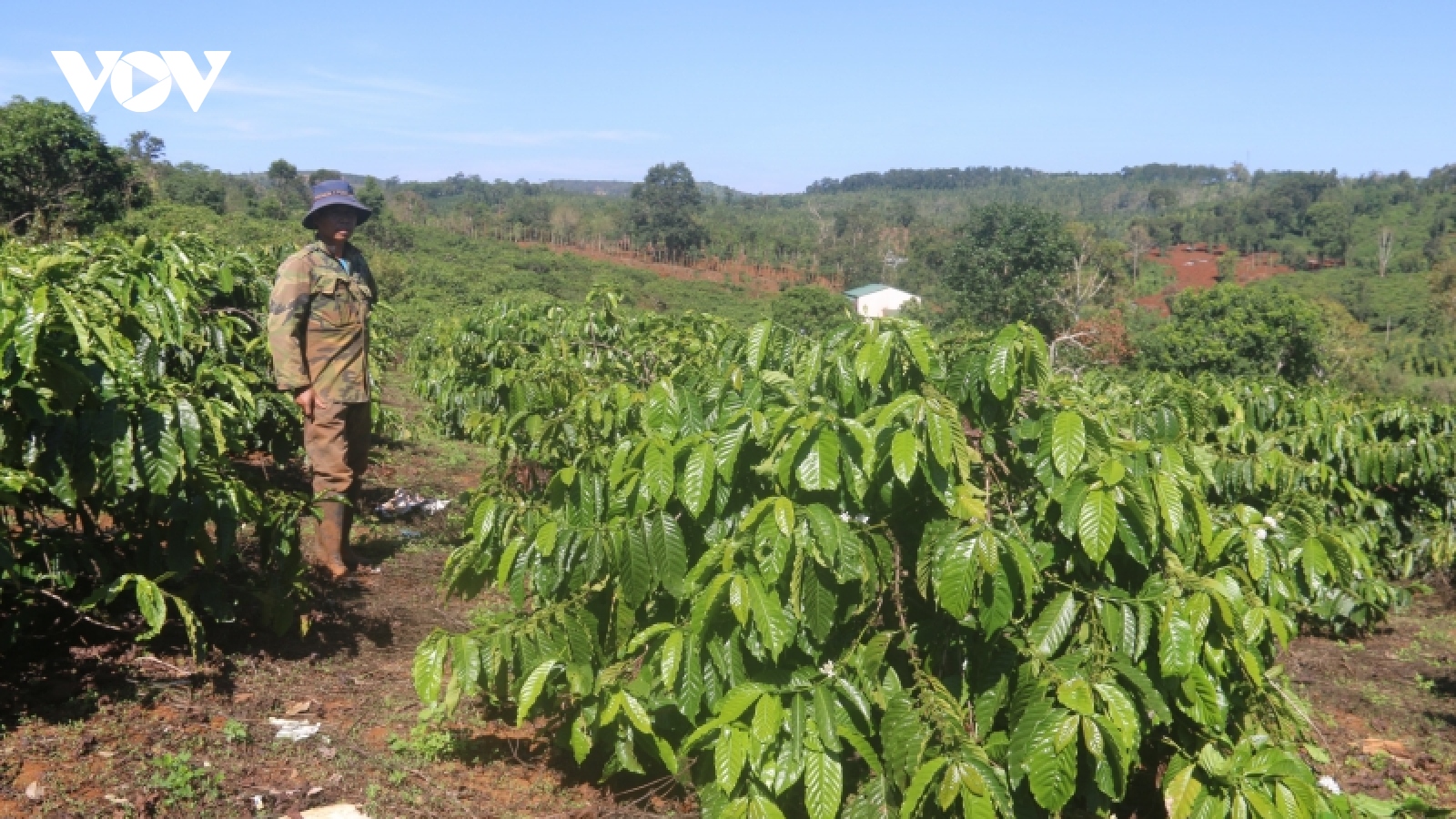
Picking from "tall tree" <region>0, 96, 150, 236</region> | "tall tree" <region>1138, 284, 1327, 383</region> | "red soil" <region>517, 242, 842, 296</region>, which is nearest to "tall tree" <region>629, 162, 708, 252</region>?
"red soil" <region>517, 242, 842, 296</region>

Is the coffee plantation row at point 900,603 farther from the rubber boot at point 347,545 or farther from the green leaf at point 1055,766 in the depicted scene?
the rubber boot at point 347,545

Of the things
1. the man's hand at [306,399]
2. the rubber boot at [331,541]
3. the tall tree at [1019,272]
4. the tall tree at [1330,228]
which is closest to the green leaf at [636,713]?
the rubber boot at [331,541]

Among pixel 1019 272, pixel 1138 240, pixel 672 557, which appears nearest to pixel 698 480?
pixel 672 557

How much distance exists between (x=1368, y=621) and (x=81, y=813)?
6.42 metres

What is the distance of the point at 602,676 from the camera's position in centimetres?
260

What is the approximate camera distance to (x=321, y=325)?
4133 mm

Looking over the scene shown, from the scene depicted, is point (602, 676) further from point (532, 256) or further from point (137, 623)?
point (532, 256)

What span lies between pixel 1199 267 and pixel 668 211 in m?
36.5

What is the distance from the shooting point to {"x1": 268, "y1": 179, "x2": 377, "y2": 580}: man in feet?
13.3

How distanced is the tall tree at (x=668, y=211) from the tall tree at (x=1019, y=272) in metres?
34.5

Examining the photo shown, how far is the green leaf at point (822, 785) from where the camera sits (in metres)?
2.13

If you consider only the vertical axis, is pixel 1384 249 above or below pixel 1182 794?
above

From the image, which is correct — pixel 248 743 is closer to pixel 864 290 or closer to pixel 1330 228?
pixel 864 290

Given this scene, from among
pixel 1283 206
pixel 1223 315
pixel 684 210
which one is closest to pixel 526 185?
pixel 684 210
